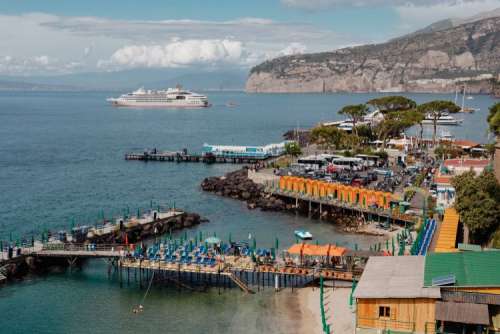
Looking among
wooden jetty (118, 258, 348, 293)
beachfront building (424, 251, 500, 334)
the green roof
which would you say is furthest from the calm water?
beachfront building (424, 251, 500, 334)

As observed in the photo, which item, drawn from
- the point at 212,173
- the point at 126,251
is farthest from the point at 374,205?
the point at 212,173

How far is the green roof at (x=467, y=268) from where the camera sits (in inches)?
941

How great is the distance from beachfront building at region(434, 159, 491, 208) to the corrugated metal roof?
68.3 feet

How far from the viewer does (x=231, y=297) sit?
119 ft

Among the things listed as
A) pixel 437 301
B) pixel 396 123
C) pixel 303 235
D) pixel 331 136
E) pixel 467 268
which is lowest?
pixel 303 235

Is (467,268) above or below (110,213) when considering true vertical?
above

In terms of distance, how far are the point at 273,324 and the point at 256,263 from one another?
6.10 m

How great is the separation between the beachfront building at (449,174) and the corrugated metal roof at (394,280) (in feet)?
68.3

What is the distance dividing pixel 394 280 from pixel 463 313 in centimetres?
323

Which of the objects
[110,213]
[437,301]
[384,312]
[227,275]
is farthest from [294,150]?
[437,301]

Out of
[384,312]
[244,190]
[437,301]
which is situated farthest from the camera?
[244,190]

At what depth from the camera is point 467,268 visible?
2516 cm

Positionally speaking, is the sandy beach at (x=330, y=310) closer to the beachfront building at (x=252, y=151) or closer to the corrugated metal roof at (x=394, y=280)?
the corrugated metal roof at (x=394, y=280)

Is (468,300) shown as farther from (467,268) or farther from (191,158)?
(191,158)
